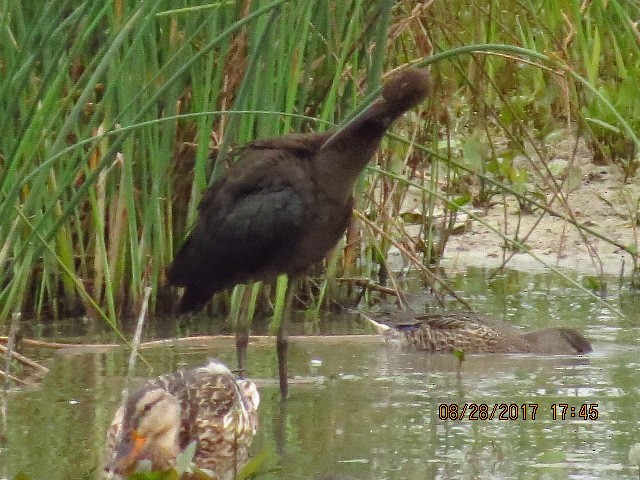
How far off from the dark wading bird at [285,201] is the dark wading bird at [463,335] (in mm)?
866

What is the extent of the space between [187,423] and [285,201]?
5.00 ft

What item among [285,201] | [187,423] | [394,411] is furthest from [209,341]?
[187,423]

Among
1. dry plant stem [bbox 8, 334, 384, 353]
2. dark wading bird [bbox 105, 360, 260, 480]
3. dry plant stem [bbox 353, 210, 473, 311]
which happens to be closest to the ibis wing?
dry plant stem [bbox 8, 334, 384, 353]

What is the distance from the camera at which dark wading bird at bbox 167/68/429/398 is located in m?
5.86

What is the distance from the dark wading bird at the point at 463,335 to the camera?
6.68 meters

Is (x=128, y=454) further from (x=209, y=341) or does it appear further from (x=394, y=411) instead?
(x=209, y=341)

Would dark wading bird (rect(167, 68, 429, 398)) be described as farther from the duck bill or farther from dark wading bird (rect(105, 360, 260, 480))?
the duck bill

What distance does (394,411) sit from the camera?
17.8 feet

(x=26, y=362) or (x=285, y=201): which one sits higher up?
(x=285, y=201)

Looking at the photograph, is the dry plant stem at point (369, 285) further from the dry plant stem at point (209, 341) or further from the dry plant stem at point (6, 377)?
the dry plant stem at point (6, 377)

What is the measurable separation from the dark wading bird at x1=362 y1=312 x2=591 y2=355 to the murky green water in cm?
7

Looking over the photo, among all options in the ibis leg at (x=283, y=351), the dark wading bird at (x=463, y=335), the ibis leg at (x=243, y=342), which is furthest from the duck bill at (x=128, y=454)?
the dark wading bird at (x=463, y=335)

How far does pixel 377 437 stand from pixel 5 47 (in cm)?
218

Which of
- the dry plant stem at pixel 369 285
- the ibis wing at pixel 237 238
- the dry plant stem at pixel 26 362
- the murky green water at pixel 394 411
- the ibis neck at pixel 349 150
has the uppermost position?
the ibis neck at pixel 349 150
